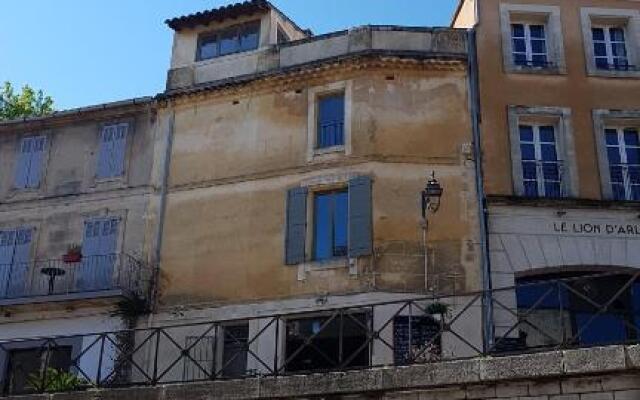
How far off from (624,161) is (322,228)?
6457mm

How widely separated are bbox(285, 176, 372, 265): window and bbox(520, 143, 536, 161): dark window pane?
11.0 feet

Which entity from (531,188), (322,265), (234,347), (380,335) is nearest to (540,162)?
(531,188)

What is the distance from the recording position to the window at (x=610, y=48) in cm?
1859

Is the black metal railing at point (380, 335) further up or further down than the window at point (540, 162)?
further down

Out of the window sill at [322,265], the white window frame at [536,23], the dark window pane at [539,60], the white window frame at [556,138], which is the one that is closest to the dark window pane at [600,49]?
the white window frame at [536,23]

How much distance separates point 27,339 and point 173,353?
3.17 metres

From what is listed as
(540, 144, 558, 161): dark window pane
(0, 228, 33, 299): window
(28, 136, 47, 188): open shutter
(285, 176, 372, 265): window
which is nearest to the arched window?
(540, 144, 558, 161): dark window pane

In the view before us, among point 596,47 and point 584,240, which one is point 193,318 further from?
point 596,47

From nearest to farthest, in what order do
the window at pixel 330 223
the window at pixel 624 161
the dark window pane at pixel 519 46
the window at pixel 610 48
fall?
the window at pixel 330 223 < the window at pixel 624 161 < the window at pixel 610 48 < the dark window pane at pixel 519 46

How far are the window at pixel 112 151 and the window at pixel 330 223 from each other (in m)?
4.68

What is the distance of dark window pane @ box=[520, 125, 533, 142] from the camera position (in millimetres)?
17922

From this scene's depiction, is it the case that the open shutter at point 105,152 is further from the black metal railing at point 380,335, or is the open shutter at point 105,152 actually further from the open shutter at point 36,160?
the black metal railing at point 380,335

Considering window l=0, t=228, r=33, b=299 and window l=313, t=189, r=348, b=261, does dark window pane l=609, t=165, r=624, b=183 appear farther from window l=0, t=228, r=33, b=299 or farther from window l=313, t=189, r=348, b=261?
window l=0, t=228, r=33, b=299

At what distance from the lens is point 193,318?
57.3 ft
